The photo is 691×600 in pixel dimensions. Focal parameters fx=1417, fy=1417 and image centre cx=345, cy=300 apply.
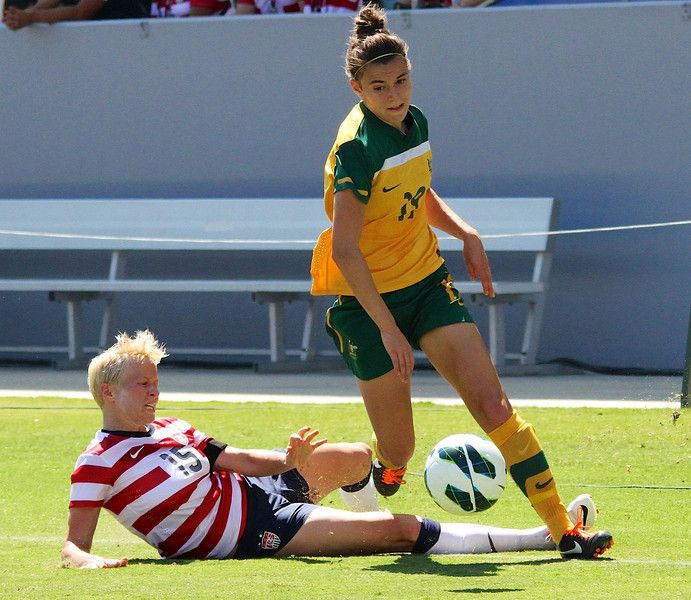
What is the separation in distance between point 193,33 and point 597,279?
4.74 m

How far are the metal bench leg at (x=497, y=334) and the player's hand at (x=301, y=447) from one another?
294 inches

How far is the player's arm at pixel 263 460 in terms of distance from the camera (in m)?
4.98

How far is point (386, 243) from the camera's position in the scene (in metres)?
5.44

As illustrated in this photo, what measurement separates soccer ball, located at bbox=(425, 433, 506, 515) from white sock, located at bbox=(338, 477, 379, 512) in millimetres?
254

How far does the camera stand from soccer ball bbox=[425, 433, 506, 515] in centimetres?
548

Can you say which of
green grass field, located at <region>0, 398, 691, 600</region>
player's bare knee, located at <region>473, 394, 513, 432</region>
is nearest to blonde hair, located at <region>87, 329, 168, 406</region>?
green grass field, located at <region>0, 398, 691, 600</region>

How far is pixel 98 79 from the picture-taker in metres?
14.7

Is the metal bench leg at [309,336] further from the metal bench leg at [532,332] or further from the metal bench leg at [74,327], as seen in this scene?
the metal bench leg at [74,327]

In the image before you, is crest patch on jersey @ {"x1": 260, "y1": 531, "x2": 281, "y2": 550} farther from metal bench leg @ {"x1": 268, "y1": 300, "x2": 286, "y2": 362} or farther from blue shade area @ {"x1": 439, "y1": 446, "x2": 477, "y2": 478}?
metal bench leg @ {"x1": 268, "y1": 300, "x2": 286, "y2": 362}

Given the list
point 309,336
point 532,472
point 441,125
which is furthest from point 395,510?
point 441,125

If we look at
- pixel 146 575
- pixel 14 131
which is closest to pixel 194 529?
pixel 146 575

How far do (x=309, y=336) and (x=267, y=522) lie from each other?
26.5 ft

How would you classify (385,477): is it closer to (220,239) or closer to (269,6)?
(220,239)

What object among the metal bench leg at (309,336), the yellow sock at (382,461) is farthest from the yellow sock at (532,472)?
the metal bench leg at (309,336)
